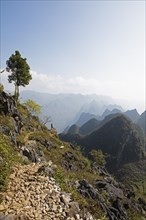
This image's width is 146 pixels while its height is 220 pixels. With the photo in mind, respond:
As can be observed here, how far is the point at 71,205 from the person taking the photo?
52.2ft

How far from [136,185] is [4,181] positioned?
12375cm

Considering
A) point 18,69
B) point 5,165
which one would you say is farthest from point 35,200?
point 18,69

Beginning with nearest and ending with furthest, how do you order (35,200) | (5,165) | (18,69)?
(35,200)
(5,165)
(18,69)

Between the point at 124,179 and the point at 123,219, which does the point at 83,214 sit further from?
the point at 124,179

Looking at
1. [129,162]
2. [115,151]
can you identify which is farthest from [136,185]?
[115,151]

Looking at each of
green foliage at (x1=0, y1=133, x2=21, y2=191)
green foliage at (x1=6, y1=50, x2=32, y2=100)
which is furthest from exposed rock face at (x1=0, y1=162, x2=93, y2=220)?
green foliage at (x1=6, y1=50, x2=32, y2=100)

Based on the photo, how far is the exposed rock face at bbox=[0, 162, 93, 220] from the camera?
46.1 feet

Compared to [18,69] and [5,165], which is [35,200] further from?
[18,69]

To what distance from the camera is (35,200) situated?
15438 millimetres

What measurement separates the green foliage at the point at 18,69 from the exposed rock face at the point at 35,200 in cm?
5395

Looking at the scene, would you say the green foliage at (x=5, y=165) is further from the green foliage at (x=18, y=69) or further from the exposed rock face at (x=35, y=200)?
the green foliage at (x=18, y=69)

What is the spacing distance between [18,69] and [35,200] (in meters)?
58.3

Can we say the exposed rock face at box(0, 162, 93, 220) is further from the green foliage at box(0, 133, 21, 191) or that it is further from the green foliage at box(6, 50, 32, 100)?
the green foliage at box(6, 50, 32, 100)

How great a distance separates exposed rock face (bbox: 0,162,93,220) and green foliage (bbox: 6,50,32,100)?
5395 cm
